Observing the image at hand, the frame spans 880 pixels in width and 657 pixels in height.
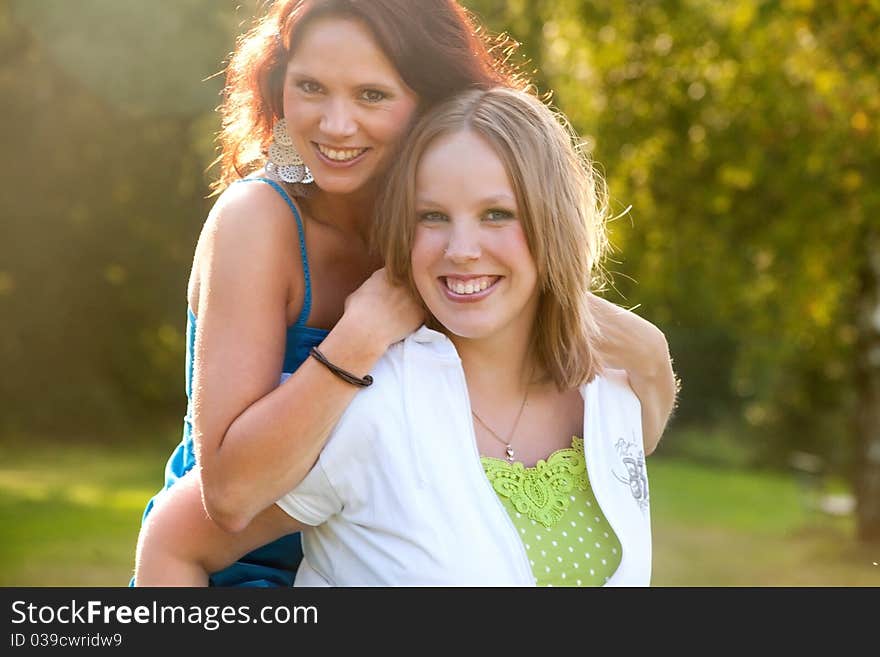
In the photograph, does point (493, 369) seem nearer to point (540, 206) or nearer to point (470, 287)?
point (470, 287)

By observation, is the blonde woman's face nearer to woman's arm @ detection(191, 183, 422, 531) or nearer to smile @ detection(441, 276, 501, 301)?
smile @ detection(441, 276, 501, 301)

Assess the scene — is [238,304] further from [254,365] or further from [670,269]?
[670,269]

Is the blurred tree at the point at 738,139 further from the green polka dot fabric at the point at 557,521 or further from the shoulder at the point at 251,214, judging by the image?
the green polka dot fabric at the point at 557,521

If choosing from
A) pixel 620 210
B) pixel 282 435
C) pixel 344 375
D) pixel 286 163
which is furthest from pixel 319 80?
pixel 620 210

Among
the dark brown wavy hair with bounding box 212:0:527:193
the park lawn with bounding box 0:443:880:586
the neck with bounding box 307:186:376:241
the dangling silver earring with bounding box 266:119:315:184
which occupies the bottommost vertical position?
the neck with bounding box 307:186:376:241

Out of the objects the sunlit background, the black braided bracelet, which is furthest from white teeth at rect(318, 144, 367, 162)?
the sunlit background

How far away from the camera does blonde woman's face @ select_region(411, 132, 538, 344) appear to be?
272 centimetres

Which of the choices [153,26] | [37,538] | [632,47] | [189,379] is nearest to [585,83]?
Answer: [632,47]

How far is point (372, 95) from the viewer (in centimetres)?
302

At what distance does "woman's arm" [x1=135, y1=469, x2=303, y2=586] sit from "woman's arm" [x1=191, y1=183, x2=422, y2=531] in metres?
0.13

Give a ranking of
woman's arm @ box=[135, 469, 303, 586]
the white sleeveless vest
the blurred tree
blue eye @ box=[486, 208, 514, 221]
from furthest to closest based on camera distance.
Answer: the blurred tree, woman's arm @ box=[135, 469, 303, 586], blue eye @ box=[486, 208, 514, 221], the white sleeveless vest

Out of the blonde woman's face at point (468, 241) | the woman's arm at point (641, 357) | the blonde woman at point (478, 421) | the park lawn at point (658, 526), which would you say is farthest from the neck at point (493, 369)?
the park lawn at point (658, 526)

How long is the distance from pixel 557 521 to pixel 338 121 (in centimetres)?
105
